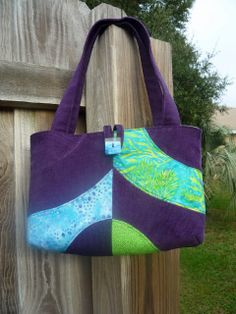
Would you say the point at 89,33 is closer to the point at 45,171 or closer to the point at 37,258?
the point at 45,171

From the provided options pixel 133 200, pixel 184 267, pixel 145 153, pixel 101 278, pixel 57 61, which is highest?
pixel 57 61

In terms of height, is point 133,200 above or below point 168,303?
above

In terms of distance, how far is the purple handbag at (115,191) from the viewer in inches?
30.5

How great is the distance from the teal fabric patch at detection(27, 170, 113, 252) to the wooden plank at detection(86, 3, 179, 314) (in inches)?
8.6

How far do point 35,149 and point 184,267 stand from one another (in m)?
3.54

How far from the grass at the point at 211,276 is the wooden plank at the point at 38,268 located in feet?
7.99

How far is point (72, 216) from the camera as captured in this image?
2.55 ft

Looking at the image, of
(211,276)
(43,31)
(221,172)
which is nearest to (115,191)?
(43,31)

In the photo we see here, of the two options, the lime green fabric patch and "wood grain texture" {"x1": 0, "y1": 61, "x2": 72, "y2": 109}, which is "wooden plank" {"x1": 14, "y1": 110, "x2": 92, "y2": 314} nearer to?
"wood grain texture" {"x1": 0, "y1": 61, "x2": 72, "y2": 109}

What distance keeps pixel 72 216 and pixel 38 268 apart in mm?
237

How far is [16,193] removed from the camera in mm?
903

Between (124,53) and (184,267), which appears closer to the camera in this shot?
(124,53)

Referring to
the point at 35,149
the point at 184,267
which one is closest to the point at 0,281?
the point at 35,149

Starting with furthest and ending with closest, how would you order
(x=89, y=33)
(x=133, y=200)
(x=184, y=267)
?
(x=184, y=267), (x=89, y=33), (x=133, y=200)
